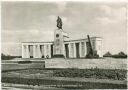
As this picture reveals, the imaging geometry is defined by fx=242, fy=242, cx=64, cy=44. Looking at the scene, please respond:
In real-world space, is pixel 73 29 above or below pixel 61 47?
above

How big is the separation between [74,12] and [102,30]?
3658 millimetres

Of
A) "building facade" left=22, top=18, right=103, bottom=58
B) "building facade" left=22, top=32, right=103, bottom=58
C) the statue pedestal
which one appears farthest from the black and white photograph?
"building facade" left=22, top=32, right=103, bottom=58

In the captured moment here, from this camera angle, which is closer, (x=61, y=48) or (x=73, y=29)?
(x=73, y=29)

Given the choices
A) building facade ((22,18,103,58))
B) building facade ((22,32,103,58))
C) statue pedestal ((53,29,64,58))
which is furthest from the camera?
building facade ((22,32,103,58))

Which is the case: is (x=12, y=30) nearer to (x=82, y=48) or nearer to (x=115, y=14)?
(x=115, y=14)

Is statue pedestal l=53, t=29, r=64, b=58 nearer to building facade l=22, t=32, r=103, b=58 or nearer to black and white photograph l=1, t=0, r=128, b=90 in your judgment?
building facade l=22, t=32, r=103, b=58

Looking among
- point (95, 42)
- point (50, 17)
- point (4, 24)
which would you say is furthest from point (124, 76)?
point (95, 42)

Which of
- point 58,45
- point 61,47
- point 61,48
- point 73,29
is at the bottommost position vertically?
point 61,48

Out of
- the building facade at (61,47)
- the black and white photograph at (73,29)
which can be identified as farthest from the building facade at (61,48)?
the black and white photograph at (73,29)

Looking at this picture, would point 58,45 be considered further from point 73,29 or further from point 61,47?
point 73,29

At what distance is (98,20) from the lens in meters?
15.4

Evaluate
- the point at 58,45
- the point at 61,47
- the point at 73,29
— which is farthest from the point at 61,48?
the point at 73,29

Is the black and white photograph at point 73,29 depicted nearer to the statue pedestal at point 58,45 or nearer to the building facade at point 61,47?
the statue pedestal at point 58,45

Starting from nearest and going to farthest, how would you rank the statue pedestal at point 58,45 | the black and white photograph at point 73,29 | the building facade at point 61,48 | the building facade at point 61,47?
the black and white photograph at point 73,29 → the statue pedestal at point 58,45 → the building facade at point 61,47 → the building facade at point 61,48
